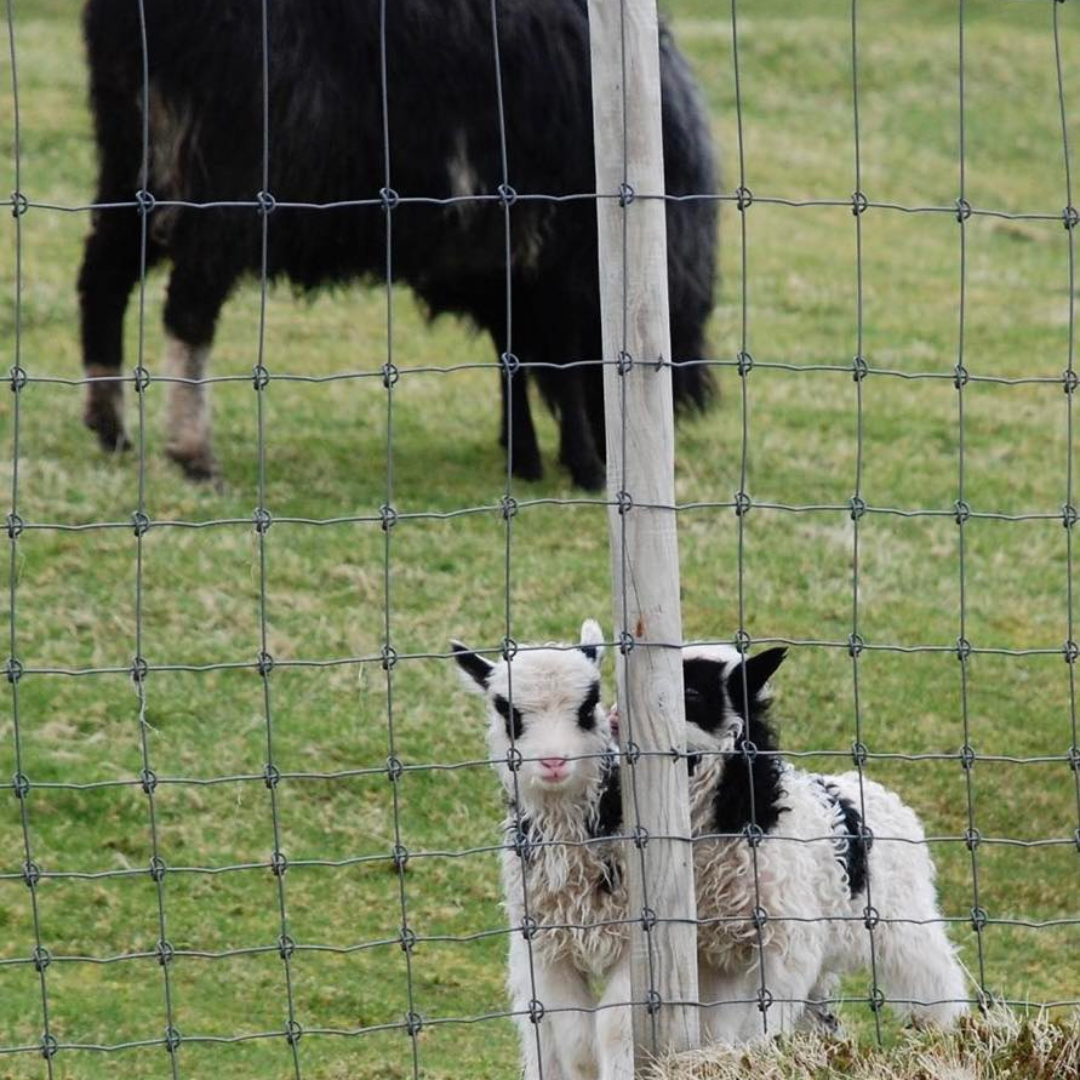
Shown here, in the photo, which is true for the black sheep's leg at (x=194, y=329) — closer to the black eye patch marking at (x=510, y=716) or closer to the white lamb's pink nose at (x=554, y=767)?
the black eye patch marking at (x=510, y=716)

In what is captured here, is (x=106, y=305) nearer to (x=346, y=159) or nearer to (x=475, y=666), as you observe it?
(x=346, y=159)

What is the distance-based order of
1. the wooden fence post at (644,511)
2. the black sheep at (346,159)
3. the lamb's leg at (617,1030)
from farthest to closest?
the black sheep at (346,159) < the lamb's leg at (617,1030) < the wooden fence post at (644,511)

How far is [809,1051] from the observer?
4516 mm

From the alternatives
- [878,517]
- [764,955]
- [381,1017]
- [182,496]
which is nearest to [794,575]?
[878,517]

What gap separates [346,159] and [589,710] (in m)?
5.09

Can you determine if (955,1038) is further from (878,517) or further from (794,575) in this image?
(878,517)

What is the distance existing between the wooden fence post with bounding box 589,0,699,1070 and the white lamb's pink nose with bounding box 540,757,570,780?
176 mm

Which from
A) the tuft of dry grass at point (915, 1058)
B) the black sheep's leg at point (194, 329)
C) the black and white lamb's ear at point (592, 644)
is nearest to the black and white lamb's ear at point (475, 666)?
the black and white lamb's ear at point (592, 644)

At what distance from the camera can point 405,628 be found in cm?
845

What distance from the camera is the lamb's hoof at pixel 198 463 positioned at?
31.5 ft

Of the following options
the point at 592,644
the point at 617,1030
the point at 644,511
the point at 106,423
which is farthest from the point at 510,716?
the point at 106,423

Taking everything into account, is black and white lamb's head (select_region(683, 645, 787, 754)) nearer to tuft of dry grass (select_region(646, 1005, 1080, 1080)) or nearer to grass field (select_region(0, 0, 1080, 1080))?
grass field (select_region(0, 0, 1080, 1080))

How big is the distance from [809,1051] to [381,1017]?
173 cm

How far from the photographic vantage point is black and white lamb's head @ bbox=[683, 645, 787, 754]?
480cm
